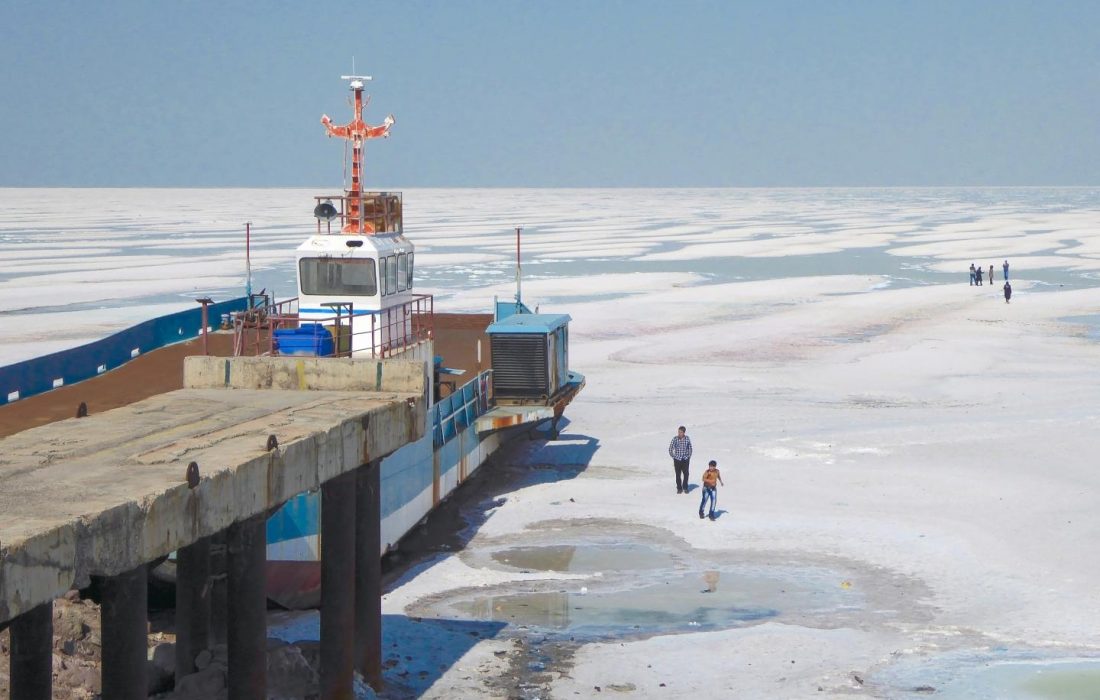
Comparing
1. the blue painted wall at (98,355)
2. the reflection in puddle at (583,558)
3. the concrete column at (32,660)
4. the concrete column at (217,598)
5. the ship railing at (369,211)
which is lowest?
the reflection in puddle at (583,558)

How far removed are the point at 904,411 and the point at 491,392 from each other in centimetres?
1006

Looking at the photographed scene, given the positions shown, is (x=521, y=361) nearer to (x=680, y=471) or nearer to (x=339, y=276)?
(x=680, y=471)

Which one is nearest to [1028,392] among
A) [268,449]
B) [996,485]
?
[996,485]

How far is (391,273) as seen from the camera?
70.2 feet

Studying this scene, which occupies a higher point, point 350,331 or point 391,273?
point 391,273

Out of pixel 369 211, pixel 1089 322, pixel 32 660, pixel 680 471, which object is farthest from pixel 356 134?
pixel 1089 322

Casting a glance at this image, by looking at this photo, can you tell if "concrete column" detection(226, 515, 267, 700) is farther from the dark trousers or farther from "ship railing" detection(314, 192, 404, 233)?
the dark trousers

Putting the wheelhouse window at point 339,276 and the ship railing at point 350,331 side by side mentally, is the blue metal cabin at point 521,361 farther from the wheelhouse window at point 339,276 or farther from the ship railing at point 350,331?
the wheelhouse window at point 339,276

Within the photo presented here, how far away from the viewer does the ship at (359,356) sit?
1816 cm

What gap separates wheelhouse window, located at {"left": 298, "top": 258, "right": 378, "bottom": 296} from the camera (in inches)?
822

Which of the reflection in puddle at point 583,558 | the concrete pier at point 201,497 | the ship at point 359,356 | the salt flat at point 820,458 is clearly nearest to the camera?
the concrete pier at point 201,497

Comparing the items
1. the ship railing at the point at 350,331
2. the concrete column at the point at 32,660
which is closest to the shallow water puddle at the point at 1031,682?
the ship railing at the point at 350,331

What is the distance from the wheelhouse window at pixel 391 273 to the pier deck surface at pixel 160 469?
6.39m

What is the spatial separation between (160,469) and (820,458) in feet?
54.9
